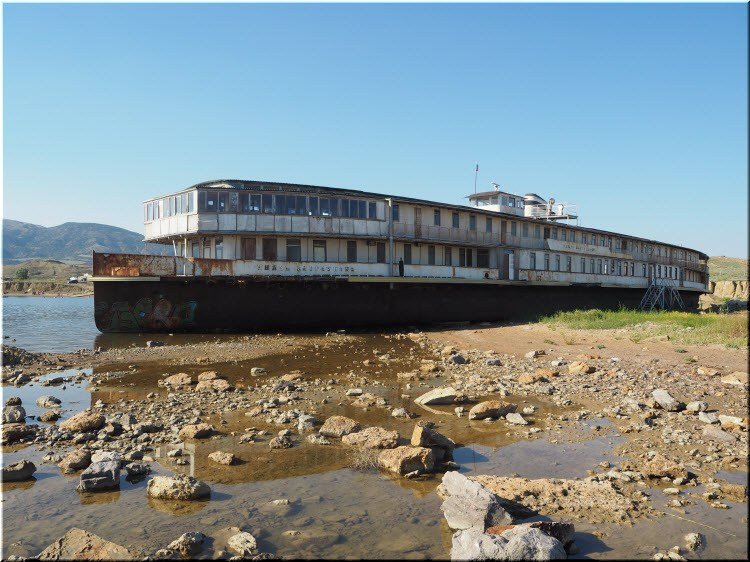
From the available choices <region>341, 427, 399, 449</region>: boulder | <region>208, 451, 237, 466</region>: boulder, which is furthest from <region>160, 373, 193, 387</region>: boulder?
<region>341, 427, 399, 449</region>: boulder

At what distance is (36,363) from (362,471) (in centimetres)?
1496

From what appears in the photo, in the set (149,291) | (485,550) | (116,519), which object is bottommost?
(116,519)

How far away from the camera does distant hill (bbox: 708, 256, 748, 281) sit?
95662 mm

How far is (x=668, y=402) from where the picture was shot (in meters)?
10.4

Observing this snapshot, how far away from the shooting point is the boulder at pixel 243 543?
17.6ft

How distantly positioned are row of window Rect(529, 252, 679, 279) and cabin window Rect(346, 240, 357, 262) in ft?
53.5

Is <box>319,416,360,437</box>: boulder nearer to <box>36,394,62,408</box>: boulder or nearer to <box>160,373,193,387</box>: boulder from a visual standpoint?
<box>160,373,193,387</box>: boulder

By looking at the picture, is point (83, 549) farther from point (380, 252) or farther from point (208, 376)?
point (380, 252)

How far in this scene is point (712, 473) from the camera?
281 inches

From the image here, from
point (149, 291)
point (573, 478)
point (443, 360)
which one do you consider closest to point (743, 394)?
point (573, 478)

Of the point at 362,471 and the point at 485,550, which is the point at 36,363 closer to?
the point at 362,471

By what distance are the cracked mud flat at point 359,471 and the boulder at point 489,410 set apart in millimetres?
273

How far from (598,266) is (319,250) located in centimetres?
3121

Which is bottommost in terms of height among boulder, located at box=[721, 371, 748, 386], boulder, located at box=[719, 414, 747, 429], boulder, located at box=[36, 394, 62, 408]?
boulder, located at box=[36, 394, 62, 408]
